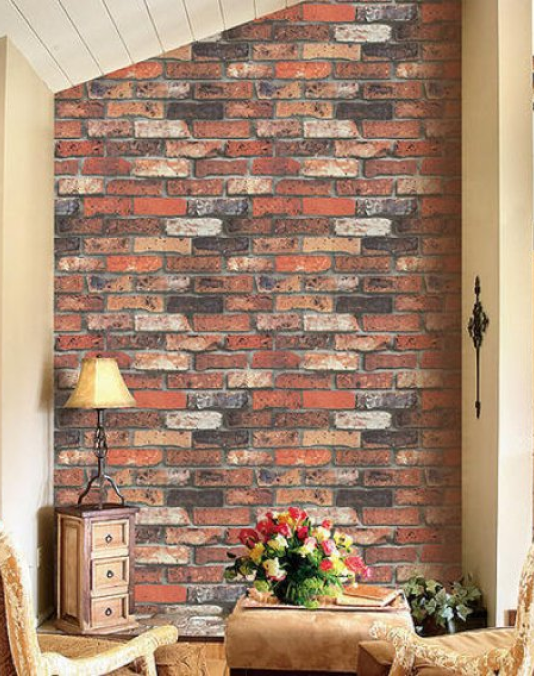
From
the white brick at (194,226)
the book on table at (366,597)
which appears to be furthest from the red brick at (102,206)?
the book on table at (366,597)

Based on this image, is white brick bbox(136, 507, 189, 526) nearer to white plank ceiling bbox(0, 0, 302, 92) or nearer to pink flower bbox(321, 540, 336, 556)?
pink flower bbox(321, 540, 336, 556)

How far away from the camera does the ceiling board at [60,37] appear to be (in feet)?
14.4

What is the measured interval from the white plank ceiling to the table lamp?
1434 millimetres

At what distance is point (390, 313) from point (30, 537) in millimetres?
2069

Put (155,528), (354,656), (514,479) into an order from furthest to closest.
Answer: (155,528) < (514,479) < (354,656)

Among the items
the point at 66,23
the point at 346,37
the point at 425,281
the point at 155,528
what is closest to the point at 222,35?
the point at 346,37

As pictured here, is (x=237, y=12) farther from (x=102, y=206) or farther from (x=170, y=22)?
(x=102, y=206)

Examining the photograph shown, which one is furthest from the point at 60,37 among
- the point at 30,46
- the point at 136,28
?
the point at 136,28

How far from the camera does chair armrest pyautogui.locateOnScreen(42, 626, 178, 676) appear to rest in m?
2.72

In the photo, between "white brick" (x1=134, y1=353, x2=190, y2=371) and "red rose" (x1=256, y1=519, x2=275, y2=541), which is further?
"white brick" (x1=134, y1=353, x2=190, y2=371)

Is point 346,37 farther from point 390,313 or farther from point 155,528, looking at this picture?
point 155,528

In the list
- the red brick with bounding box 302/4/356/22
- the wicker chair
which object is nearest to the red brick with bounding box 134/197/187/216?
the red brick with bounding box 302/4/356/22

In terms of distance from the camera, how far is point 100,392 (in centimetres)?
505

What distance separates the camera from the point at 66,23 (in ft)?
15.2
